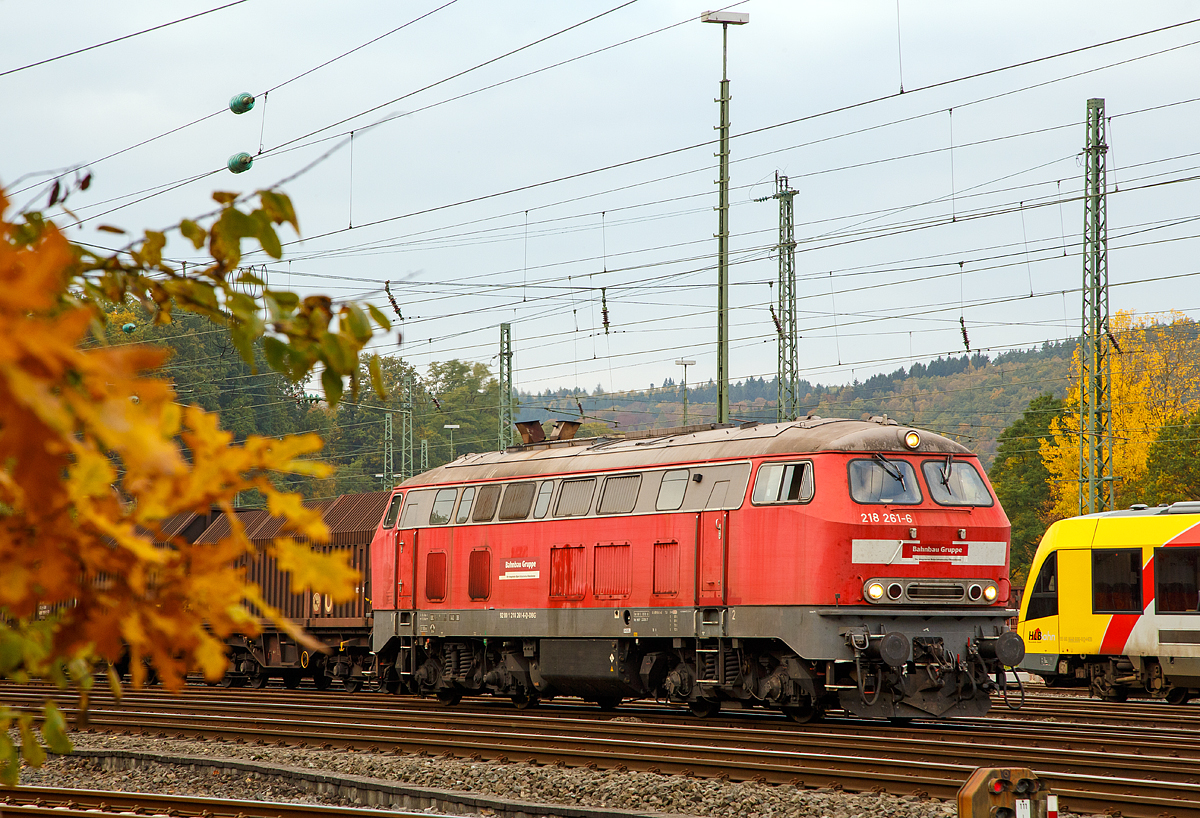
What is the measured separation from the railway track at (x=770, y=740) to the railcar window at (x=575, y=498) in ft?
10.1

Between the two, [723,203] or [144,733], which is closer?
[144,733]

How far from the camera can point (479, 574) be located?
21.4 metres

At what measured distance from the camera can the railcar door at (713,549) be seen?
1747 cm

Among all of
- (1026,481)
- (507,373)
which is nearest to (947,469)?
(507,373)

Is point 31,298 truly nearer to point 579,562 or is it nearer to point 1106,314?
point 579,562

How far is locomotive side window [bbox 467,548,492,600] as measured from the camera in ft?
69.5

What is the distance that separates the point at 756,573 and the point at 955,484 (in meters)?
3.16

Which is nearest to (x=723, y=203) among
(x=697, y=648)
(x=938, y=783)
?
(x=697, y=648)

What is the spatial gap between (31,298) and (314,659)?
2648cm

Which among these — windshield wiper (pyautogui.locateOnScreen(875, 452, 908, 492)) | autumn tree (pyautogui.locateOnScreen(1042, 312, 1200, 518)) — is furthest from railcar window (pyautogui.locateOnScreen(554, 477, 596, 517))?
autumn tree (pyautogui.locateOnScreen(1042, 312, 1200, 518))

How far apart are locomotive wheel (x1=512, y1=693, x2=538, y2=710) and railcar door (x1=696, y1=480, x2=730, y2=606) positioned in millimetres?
4837

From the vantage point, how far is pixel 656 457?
62.4ft

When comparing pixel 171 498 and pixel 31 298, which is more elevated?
pixel 31 298

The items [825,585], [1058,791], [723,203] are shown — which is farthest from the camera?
[723,203]
